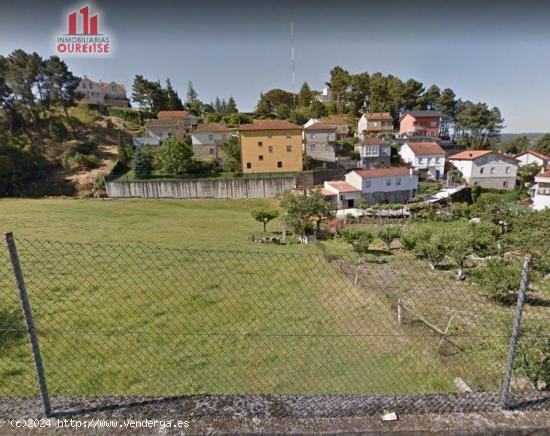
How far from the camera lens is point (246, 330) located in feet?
22.4

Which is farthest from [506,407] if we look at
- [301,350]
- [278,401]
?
[301,350]

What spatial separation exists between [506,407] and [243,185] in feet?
96.8

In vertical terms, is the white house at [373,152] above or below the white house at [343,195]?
above

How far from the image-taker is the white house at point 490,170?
36469 mm

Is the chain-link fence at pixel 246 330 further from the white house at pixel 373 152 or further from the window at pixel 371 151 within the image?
the window at pixel 371 151

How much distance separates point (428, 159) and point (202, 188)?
29.1 meters

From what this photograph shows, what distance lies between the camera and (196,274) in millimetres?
10211

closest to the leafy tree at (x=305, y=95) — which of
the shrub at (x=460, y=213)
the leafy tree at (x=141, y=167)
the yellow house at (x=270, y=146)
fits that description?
the yellow house at (x=270, y=146)

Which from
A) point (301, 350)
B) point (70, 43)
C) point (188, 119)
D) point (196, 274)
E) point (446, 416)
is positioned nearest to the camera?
point (446, 416)

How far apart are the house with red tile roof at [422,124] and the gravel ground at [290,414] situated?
56369 millimetres

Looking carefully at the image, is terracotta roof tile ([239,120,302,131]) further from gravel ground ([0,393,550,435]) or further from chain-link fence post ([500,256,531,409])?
chain-link fence post ([500,256,531,409])

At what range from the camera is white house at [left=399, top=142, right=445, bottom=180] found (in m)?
38.6

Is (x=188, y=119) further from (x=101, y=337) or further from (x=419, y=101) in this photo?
(x=101, y=337)

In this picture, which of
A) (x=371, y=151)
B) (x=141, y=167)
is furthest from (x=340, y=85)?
(x=141, y=167)
